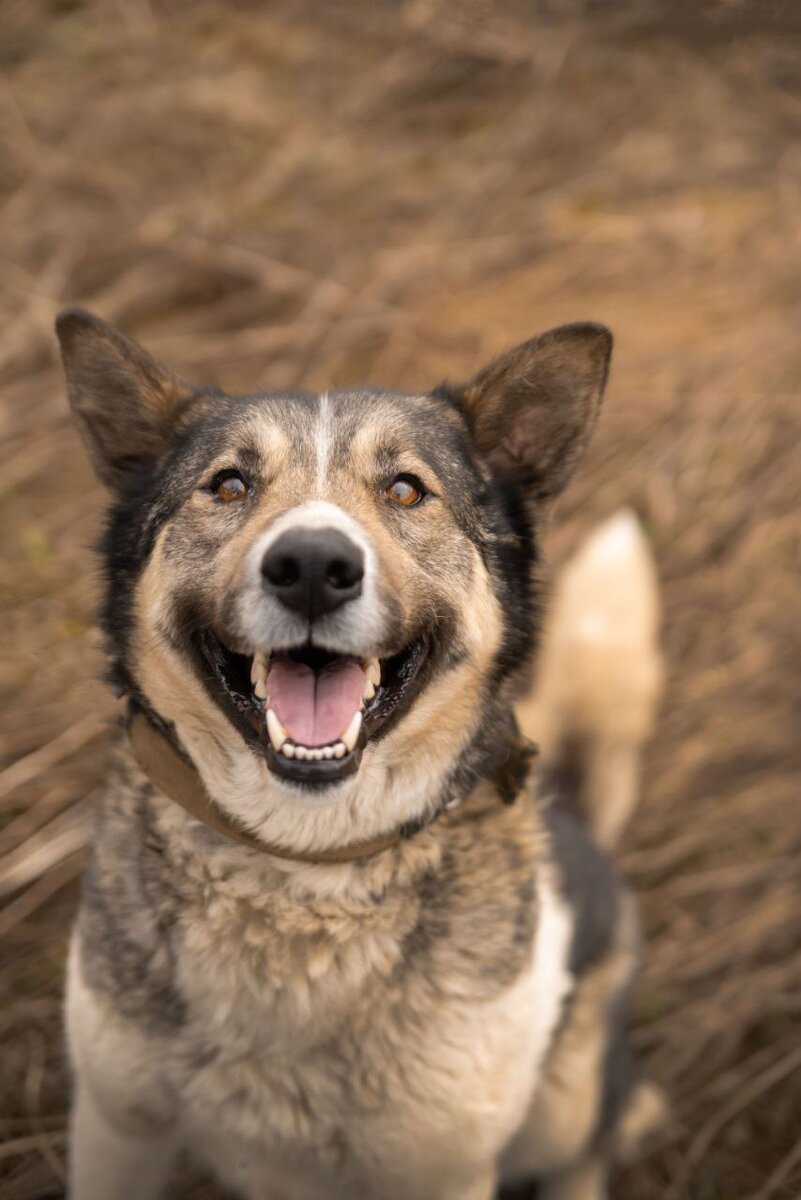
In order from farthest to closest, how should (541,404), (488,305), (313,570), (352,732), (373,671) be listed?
1. (488,305)
2. (541,404)
3. (373,671)
4. (352,732)
5. (313,570)

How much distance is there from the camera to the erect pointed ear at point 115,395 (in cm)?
246

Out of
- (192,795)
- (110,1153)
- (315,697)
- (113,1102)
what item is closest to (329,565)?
(315,697)

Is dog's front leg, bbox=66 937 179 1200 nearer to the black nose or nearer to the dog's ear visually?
the black nose

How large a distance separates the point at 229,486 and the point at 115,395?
407 mm

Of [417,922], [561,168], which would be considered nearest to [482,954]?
[417,922]

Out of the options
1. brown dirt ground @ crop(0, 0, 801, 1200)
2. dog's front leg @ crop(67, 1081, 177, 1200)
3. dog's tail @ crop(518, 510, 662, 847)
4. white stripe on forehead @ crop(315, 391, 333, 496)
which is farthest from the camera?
brown dirt ground @ crop(0, 0, 801, 1200)

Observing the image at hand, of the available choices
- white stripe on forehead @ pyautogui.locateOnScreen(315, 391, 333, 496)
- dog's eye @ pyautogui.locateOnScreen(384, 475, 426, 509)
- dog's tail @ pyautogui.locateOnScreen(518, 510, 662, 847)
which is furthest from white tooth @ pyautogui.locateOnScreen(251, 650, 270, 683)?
dog's tail @ pyautogui.locateOnScreen(518, 510, 662, 847)

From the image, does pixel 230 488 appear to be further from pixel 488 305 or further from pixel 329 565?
pixel 488 305

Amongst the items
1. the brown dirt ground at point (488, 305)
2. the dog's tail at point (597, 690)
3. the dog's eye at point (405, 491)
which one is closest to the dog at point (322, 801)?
the dog's eye at point (405, 491)

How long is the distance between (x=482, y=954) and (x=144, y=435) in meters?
1.48

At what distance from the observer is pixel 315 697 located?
87.9 inches

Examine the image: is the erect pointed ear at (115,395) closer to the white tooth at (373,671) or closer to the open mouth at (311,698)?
the open mouth at (311,698)

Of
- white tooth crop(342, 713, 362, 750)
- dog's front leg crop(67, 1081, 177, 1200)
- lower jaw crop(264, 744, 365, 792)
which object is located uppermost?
white tooth crop(342, 713, 362, 750)

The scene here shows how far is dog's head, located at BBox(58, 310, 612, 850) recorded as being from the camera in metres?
2.16
